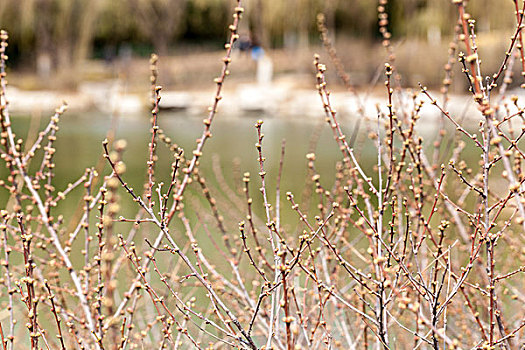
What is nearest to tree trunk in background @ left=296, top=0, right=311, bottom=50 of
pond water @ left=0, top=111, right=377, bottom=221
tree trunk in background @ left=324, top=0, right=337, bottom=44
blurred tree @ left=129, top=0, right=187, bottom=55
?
tree trunk in background @ left=324, top=0, right=337, bottom=44

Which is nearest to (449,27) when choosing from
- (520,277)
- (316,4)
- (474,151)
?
(316,4)

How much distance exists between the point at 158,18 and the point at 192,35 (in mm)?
3220

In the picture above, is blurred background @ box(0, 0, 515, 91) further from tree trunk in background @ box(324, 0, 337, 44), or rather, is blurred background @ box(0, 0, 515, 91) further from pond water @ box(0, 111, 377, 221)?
pond water @ box(0, 111, 377, 221)

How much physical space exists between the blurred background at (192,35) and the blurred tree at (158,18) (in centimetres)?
4

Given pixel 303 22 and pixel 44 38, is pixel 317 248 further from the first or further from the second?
pixel 44 38

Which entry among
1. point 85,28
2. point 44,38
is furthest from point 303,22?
point 44,38

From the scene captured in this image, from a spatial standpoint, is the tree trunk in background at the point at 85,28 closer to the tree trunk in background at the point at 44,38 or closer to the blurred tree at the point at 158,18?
the tree trunk in background at the point at 44,38

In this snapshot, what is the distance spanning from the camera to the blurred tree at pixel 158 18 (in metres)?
25.0

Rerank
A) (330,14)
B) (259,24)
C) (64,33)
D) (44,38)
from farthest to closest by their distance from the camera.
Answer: (259,24), (64,33), (44,38), (330,14)

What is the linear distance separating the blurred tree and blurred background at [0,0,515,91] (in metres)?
0.04

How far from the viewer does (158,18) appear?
25.7 metres

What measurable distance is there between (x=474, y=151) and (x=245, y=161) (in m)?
3.34

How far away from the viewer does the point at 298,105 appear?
18.2 meters

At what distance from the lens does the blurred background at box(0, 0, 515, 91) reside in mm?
20625
